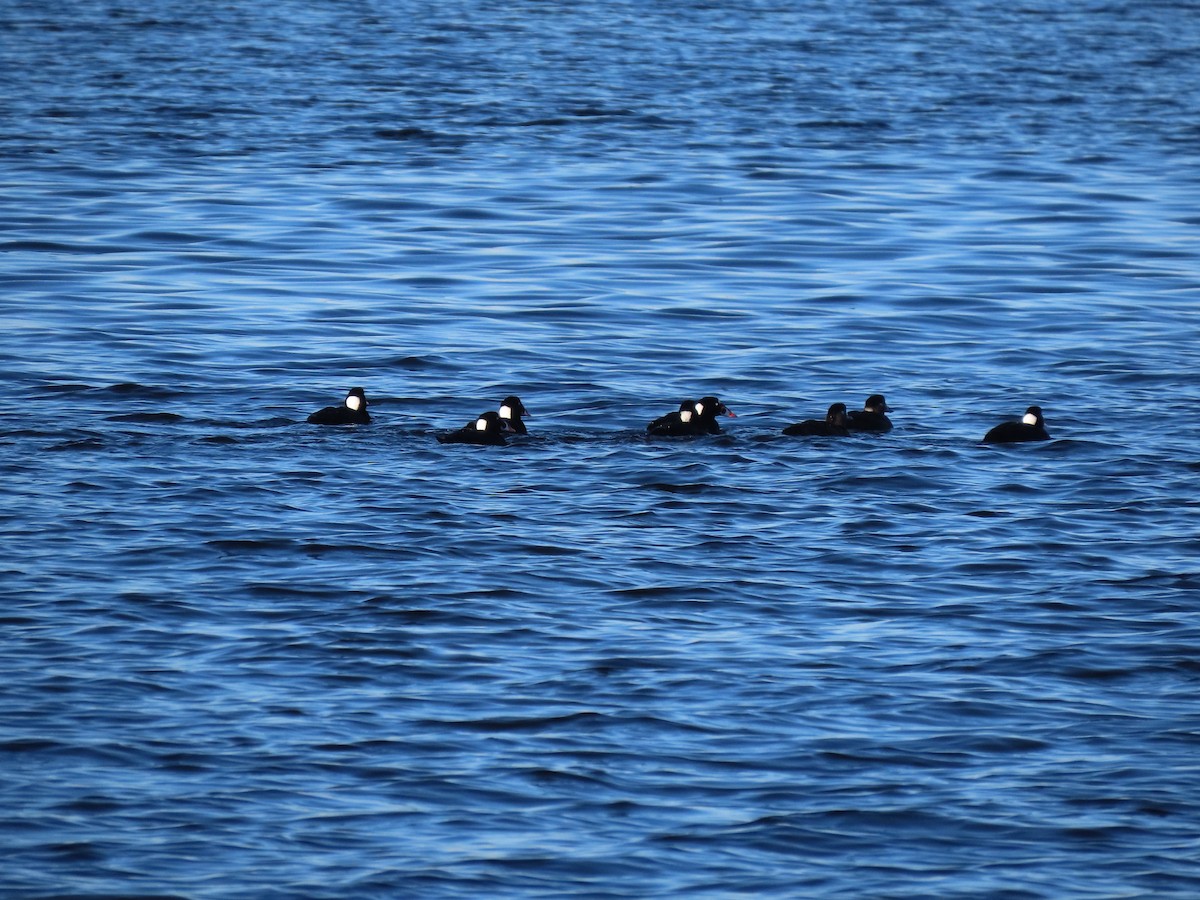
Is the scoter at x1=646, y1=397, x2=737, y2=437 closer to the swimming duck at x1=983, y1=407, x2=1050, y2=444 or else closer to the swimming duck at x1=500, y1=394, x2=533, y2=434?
the swimming duck at x1=500, y1=394, x2=533, y2=434

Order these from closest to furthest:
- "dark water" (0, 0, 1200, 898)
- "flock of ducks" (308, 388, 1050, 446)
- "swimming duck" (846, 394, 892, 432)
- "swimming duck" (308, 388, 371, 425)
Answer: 1. "dark water" (0, 0, 1200, 898)
2. "flock of ducks" (308, 388, 1050, 446)
3. "swimming duck" (308, 388, 371, 425)
4. "swimming duck" (846, 394, 892, 432)

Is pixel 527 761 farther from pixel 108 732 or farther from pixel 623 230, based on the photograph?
pixel 623 230

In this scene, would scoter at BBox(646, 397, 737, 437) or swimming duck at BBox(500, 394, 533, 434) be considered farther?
swimming duck at BBox(500, 394, 533, 434)

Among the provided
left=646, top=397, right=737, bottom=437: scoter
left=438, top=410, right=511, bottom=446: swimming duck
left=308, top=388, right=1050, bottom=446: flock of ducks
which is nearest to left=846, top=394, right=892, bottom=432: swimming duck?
left=308, top=388, right=1050, bottom=446: flock of ducks

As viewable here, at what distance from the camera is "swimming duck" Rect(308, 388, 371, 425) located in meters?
17.4

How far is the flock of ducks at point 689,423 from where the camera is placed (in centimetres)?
1720

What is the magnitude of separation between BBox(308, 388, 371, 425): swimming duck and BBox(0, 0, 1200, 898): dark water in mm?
138

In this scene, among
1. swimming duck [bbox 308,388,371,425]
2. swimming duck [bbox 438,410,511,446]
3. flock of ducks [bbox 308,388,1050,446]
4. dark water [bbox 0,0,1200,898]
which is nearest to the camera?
dark water [bbox 0,0,1200,898]

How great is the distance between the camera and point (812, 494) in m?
16.2

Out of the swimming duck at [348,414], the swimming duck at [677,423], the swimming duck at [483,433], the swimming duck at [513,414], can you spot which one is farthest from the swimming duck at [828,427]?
the swimming duck at [348,414]

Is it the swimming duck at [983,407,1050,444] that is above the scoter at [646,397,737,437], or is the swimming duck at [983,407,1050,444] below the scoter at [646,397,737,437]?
below

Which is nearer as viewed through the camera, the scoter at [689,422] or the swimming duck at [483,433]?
the swimming duck at [483,433]

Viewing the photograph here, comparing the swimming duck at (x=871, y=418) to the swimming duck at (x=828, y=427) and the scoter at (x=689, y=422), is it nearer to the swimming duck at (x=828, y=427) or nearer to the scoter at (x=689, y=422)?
the swimming duck at (x=828, y=427)

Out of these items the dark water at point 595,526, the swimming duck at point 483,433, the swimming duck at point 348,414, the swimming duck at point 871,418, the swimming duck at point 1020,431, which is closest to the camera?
the dark water at point 595,526
